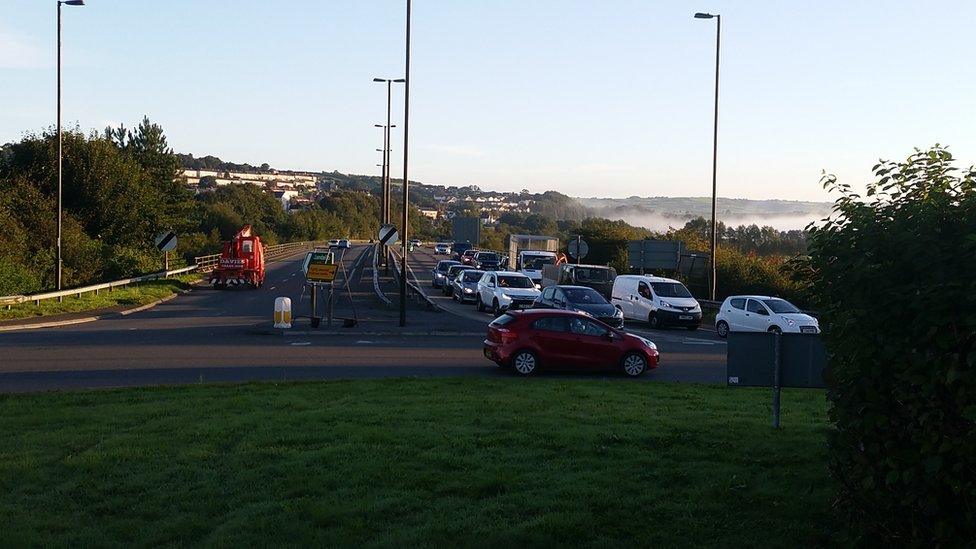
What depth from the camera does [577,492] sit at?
8234 millimetres

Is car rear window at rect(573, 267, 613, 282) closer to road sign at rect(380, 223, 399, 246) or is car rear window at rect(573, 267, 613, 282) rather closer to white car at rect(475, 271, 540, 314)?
white car at rect(475, 271, 540, 314)

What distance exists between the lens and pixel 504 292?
4059cm

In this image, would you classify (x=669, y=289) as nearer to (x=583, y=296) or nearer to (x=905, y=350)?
(x=583, y=296)

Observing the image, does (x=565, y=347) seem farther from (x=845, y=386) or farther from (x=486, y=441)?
(x=845, y=386)

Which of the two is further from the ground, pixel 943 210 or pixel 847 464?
pixel 943 210

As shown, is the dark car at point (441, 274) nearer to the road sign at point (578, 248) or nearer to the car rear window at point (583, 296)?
the road sign at point (578, 248)

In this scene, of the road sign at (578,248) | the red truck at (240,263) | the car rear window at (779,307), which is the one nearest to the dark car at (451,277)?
the road sign at (578,248)

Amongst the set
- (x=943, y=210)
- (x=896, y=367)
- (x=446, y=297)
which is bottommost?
(x=446, y=297)

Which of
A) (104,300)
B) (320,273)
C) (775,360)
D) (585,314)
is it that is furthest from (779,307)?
(104,300)

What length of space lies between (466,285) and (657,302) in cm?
1345

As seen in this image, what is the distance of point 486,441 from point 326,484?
7.27 feet

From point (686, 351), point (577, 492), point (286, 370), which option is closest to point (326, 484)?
point (577, 492)

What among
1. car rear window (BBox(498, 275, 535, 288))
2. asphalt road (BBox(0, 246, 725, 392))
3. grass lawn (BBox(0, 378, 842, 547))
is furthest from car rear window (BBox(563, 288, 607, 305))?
grass lawn (BBox(0, 378, 842, 547))

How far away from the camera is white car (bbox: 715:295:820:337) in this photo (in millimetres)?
29406
